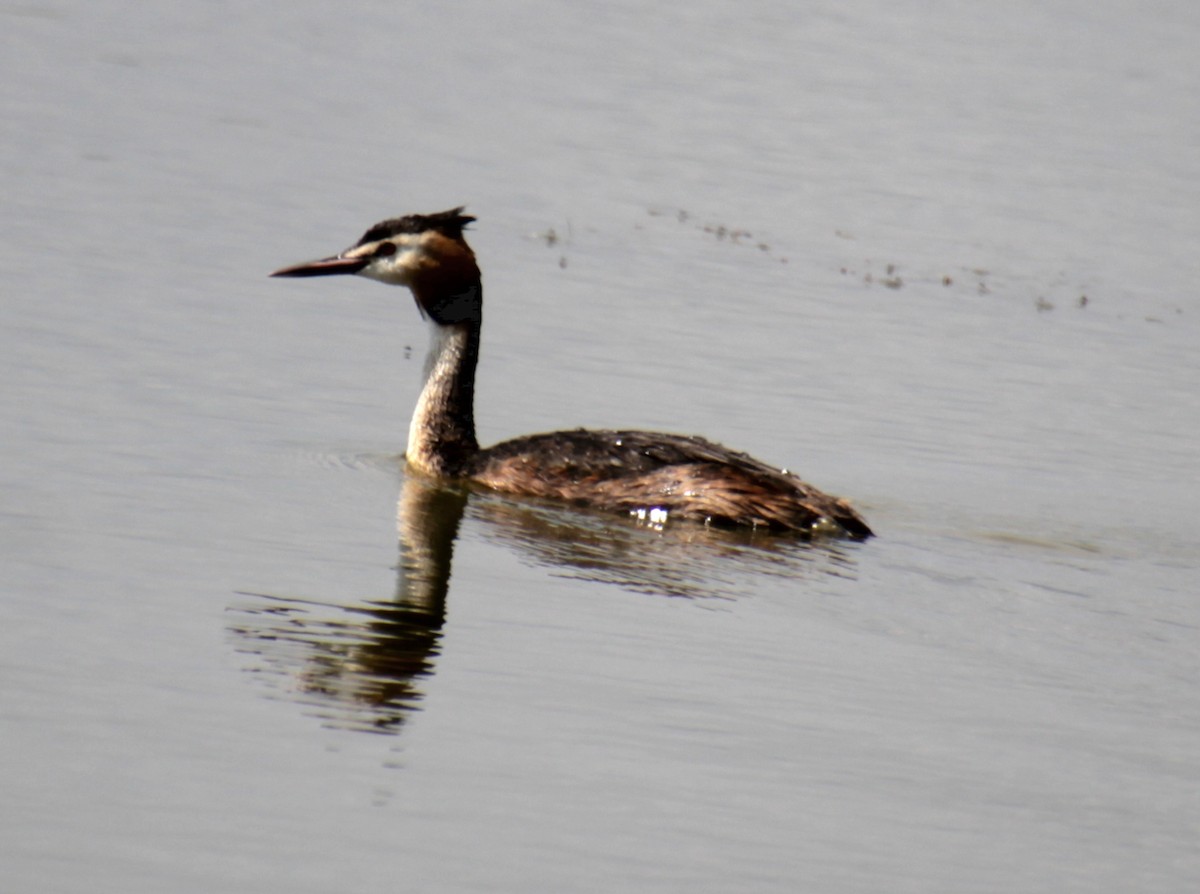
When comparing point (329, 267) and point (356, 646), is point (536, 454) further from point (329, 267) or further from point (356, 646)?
point (356, 646)

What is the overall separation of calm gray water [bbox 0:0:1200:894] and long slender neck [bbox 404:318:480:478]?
32cm

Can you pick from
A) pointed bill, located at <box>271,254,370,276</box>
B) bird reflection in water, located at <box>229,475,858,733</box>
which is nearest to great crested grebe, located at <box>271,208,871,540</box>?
pointed bill, located at <box>271,254,370,276</box>

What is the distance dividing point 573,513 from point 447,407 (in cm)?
149

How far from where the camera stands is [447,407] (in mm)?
14102

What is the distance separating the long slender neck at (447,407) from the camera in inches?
547

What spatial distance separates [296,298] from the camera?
1786cm

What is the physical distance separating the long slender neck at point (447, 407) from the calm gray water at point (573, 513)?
1.06ft

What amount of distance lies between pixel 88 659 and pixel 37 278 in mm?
8239

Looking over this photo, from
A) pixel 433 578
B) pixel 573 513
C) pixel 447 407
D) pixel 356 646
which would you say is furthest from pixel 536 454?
pixel 356 646

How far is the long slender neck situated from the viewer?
13898 millimetres

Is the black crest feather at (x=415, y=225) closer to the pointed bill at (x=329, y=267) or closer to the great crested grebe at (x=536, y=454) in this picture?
the great crested grebe at (x=536, y=454)

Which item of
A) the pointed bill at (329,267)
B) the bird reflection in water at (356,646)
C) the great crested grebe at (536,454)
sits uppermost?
the pointed bill at (329,267)

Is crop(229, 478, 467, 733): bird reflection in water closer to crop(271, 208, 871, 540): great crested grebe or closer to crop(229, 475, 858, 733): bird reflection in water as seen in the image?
crop(229, 475, 858, 733): bird reflection in water

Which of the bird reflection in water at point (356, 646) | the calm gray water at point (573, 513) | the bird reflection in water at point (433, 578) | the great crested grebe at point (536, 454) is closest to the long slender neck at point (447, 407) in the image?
the great crested grebe at point (536, 454)
